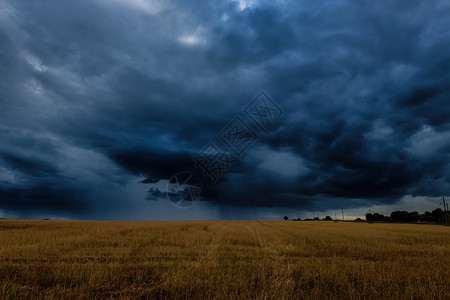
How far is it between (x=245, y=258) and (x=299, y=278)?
4.66 meters

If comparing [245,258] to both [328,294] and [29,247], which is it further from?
[29,247]

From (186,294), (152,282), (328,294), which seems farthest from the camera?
(152,282)

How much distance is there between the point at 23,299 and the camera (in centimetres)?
717

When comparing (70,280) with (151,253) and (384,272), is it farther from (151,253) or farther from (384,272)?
(384,272)

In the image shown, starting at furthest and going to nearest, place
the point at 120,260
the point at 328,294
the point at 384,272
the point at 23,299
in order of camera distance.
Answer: the point at 120,260
the point at 384,272
the point at 328,294
the point at 23,299

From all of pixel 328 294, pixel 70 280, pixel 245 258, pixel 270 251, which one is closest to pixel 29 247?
pixel 70 280

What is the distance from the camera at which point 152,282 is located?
9.04m

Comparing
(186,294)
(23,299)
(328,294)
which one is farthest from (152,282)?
(328,294)

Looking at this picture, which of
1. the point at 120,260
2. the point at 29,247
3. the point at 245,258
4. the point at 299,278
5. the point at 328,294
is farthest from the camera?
the point at 29,247

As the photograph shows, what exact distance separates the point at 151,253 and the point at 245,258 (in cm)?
525

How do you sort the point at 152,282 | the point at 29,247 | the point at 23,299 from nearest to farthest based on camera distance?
1. the point at 23,299
2. the point at 152,282
3. the point at 29,247

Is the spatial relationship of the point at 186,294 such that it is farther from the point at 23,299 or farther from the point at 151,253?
the point at 151,253

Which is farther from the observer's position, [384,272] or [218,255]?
[218,255]

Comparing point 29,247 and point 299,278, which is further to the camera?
point 29,247
